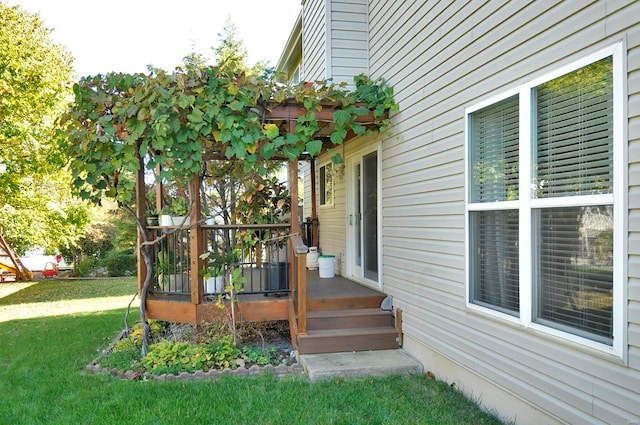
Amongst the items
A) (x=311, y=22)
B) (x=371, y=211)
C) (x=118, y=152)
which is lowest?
(x=371, y=211)

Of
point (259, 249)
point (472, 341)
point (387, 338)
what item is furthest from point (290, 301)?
point (472, 341)

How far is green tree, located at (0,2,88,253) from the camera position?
912cm

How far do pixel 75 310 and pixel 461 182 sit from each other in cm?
782

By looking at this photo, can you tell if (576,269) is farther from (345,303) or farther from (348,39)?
(348,39)

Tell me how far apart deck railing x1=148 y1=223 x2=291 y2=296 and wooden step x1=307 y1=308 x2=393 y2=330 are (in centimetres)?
56

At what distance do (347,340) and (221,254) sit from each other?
6.15 ft

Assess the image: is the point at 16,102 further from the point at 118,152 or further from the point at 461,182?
the point at 461,182

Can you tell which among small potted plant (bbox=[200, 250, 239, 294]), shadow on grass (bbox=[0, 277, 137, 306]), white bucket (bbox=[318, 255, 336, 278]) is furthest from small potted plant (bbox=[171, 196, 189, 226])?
shadow on grass (bbox=[0, 277, 137, 306])

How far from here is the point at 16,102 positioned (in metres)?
9.10

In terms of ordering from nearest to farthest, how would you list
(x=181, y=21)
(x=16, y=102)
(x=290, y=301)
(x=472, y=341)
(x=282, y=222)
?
(x=472, y=341)
(x=290, y=301)
(x=282, y=222)
(x=16, y=102)
(x=181, y=21)

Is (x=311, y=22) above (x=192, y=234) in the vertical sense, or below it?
above

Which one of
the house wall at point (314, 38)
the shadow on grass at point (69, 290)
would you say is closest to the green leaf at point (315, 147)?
the house wall at point (314, 38)

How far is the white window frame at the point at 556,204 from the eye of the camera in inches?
85.6

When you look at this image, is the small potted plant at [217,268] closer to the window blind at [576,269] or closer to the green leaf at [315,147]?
the green leaf at [315,147]
